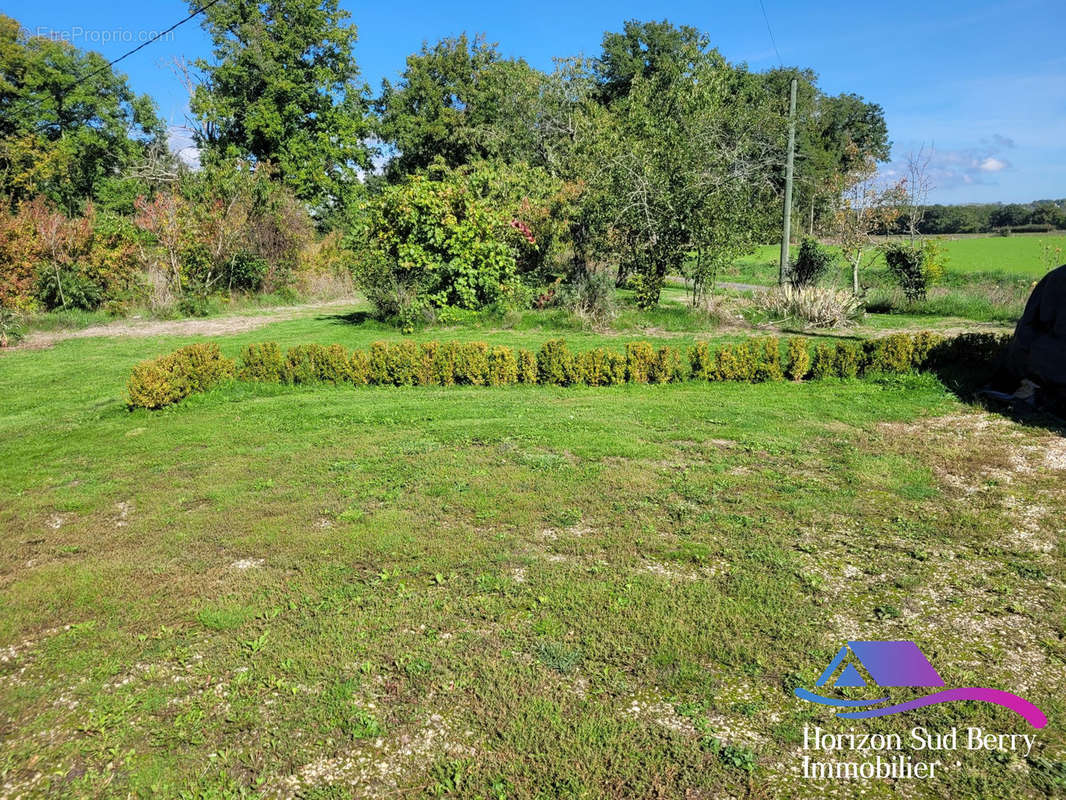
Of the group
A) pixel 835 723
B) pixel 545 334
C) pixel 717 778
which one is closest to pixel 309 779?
pixel 717 778

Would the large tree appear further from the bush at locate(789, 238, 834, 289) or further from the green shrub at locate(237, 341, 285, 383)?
the bush at locate(789, 238, 834, 289)

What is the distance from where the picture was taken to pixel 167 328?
15.8 m

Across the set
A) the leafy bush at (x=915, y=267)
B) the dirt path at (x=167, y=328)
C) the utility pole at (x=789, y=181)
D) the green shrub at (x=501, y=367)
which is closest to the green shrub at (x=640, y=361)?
the green shrub at (x=501, y=367)

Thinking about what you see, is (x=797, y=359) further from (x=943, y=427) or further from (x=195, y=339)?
(x=195, y=339)

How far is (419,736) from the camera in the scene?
2734 millimetres

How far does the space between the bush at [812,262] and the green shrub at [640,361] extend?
913cm

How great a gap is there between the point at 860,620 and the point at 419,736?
7.99ft

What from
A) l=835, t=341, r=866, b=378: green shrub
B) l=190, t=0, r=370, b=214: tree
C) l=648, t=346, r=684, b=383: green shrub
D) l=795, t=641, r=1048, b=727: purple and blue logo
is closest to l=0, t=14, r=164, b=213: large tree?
l=190, t=0, r=370, b=214: tree

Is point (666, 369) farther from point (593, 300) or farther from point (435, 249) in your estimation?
point (435, 249)

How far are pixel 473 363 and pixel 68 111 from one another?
34524mm

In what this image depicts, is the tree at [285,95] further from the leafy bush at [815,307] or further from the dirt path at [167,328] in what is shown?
the leafy bush at [815,307]

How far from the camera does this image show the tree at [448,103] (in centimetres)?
3403

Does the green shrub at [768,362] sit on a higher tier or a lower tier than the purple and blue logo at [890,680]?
higher

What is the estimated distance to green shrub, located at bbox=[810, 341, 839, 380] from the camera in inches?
352
